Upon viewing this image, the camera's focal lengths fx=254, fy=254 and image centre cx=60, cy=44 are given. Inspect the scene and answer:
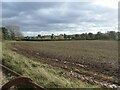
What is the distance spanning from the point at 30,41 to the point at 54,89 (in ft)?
146

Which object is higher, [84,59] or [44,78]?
[44,78]

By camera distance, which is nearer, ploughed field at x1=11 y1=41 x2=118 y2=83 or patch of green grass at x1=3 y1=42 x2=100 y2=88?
patch of green grass at x1=3 y1=42 x2=100 y2=88

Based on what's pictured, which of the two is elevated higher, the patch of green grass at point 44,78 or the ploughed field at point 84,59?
the patch of green grass at point 44,78

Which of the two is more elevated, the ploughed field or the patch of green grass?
the patch of green grass

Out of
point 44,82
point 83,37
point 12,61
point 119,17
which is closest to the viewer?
point 119,17

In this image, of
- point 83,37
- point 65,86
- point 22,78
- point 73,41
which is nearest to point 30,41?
point 73,41

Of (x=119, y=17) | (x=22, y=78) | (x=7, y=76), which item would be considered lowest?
(x=7, y=76)

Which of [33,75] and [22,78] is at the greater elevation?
[22,78]

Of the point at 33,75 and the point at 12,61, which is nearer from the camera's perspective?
the point at 33,75

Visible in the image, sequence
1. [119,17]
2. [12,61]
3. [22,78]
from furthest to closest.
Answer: [12,61], [119,17], [22,78]

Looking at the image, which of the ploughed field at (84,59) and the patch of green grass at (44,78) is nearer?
the patch of green grass at (44,78)

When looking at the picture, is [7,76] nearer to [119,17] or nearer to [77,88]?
[77,88]

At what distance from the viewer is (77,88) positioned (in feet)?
21.9

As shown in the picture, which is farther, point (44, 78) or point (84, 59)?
point (84, 59)
